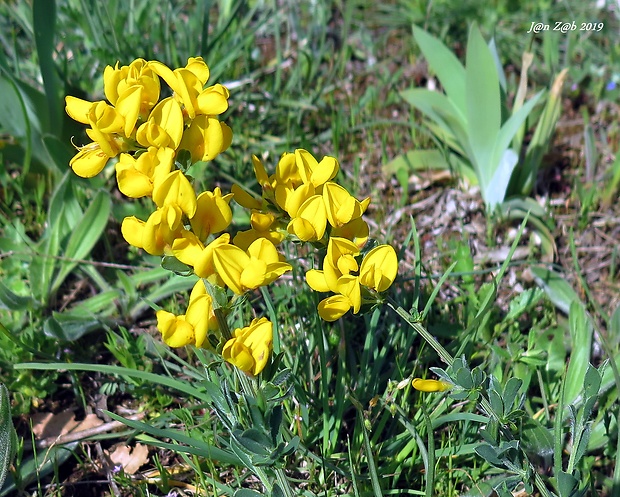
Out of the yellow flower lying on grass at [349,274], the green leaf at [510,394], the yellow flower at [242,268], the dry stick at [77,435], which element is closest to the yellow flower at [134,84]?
the yellow flower at [242,268]

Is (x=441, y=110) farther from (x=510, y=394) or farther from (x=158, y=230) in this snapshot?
(x=158, y=230)

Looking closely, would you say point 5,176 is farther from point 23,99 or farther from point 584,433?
point 584,433

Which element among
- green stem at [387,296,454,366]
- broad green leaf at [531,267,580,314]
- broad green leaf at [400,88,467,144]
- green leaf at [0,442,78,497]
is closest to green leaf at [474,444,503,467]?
green stem at [387,296,454,366]

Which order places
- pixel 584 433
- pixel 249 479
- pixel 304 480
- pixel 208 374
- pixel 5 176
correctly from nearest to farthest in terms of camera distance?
pixel 584 433 < pixel 208 374 < pixel 304 480 < pixel 249 479 < pixel 5 176

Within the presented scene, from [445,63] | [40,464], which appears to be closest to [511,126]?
[445,63]

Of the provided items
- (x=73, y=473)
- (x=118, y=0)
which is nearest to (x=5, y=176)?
(x=118, y=0)

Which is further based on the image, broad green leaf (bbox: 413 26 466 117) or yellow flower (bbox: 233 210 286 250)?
broad green leaf (bbox: 413 26 466 117)

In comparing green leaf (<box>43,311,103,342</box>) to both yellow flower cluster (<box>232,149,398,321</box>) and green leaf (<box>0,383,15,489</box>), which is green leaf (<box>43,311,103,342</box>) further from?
yellow flower cluster (<box>232,149,398,321</box>)

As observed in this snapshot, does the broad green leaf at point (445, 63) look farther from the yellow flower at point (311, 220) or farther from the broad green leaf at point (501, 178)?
the yellow flower at point (311, 220)
